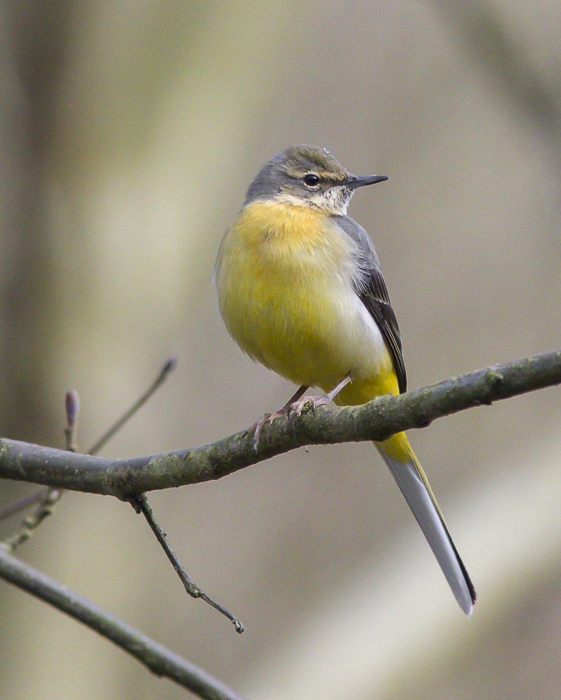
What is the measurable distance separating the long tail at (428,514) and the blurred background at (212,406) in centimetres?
186

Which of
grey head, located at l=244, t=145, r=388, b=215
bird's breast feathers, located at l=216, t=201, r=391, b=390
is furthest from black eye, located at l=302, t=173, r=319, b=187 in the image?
bird's breast feathers, located at l=216, t=201, r=391, b=390

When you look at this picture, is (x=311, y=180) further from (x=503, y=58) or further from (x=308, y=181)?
(x=503, y=58)

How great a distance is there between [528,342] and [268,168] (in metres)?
5.28

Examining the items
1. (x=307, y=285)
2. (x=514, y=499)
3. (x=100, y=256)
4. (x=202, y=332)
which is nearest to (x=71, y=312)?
(x=100, y=256)

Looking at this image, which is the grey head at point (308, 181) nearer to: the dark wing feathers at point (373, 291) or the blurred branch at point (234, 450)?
the dark wing feathers at point (373, 291)

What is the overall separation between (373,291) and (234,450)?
2177mm

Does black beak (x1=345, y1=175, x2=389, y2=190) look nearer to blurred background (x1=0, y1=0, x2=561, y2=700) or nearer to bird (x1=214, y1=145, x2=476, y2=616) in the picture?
bird (x1=214, y1=145, x2=476, y2=616)

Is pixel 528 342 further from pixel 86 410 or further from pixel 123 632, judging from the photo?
pixel 123 632

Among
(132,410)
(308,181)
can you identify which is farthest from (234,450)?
(308,181)

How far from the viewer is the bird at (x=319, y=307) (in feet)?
14.1

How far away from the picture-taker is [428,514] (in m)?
4.89

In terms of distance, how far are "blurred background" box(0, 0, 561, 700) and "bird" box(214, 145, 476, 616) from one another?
1.91 m

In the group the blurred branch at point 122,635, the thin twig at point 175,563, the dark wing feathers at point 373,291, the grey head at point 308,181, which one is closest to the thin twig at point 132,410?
the thin twig at point 175,563

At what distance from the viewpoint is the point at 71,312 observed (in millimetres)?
6668
